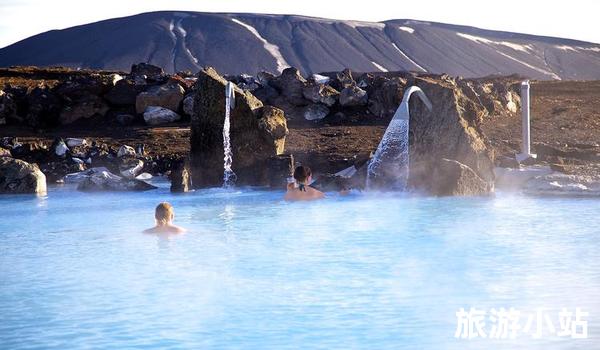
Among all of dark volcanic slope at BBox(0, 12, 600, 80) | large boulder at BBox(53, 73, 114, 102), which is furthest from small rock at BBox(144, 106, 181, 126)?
dark volcanic slope at BBox(0, 12, 600, 80)

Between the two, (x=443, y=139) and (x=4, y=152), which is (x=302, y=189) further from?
(x=4, y=152)

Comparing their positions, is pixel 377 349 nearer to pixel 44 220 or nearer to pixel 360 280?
pixel 360 280

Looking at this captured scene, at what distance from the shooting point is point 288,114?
20375 mm

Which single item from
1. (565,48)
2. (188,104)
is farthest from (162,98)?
(565,48)

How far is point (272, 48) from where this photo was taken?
203 ft

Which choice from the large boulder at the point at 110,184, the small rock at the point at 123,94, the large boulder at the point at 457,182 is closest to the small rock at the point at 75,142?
the large boulder at the point at 110,184

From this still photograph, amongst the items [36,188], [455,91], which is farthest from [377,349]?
[36,188]

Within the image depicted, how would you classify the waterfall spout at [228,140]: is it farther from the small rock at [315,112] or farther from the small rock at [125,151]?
the small rock at [315,112]

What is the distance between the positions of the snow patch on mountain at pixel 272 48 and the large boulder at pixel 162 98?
113 feet

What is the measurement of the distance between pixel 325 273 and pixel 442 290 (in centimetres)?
113

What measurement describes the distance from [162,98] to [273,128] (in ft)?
23.4

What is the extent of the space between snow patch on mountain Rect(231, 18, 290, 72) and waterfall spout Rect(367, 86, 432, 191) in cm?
4214

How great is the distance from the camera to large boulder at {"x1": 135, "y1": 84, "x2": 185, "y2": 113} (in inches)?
832

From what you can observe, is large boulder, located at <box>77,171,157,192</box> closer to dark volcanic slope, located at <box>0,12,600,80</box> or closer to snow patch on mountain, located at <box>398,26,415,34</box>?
dark volcanic slope, located at <box>0,12,600,80</box>
